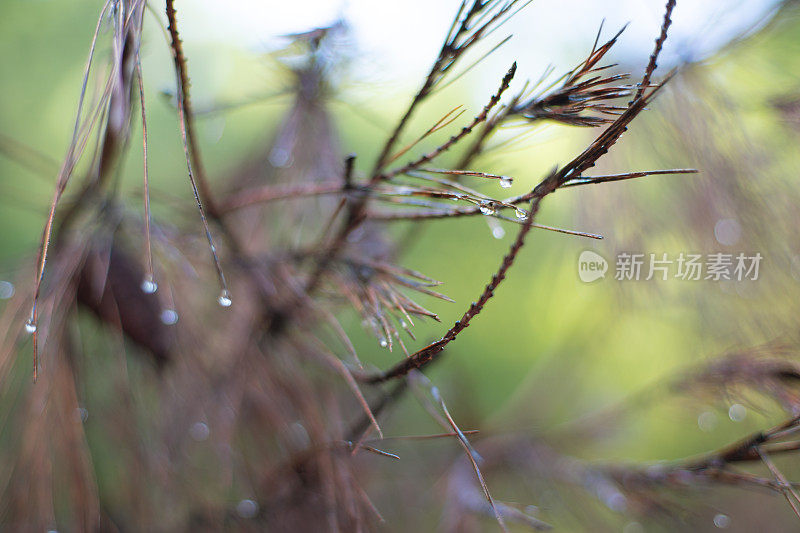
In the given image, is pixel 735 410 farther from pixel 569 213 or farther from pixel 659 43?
pixel 659 43

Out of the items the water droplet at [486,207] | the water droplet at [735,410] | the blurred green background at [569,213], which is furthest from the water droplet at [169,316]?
the water droplet at [735,410]

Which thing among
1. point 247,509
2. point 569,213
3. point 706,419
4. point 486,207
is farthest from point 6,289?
point 706,419

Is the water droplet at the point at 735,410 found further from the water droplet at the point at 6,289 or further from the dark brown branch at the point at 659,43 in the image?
the water droplet at the point at 6,289

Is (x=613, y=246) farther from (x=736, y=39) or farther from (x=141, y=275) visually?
(x=141, y=275)

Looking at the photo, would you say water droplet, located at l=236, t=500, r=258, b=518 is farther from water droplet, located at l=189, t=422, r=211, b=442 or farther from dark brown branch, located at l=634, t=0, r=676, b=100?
dark brown branch, located at l=634, t=0, r=676, b=100

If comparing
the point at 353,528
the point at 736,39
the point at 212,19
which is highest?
the point at 736,39

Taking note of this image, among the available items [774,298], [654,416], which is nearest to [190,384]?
[774,298]
